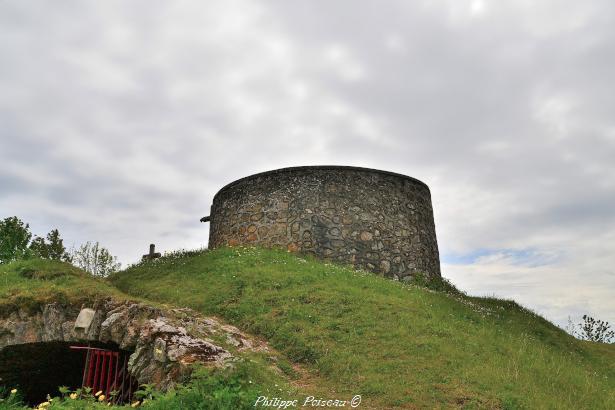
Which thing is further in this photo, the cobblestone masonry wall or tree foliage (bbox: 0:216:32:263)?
tree foliage (bbox: 0:216:32:263)

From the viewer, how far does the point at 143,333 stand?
10.2m

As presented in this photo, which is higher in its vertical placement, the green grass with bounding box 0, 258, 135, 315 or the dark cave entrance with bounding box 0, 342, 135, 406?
the green grass with bounding box 0, 258, 135, 315

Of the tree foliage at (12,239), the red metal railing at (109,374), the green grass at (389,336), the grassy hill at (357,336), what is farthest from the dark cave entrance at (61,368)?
the tree foliage at (12,239)

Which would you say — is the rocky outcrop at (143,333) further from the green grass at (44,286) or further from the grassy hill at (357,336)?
the grassy hill at (357,336)

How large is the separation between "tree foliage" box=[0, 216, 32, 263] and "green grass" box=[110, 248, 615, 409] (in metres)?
21.4

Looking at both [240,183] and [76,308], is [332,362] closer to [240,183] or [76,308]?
[76,308]

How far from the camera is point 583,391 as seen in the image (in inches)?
364

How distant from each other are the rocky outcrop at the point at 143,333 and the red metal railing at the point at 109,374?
17.7 inches

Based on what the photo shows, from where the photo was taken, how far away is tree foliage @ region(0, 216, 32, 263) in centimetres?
3297

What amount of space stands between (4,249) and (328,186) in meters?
26.5

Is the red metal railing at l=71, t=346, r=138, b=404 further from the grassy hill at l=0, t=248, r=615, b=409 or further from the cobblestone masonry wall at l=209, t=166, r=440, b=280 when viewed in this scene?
the cobblestone masonry wall at l=209, t=166, r=440, b=280

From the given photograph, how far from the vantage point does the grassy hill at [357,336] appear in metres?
8.23

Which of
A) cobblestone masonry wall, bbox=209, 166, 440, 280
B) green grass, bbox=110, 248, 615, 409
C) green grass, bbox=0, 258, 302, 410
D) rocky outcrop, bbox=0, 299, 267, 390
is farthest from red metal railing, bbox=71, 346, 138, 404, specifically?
cobblestone masonry wall, bbox=209, 166, 440, 280

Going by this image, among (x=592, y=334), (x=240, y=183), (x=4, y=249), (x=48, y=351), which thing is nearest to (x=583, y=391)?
(x=48, y=351)
